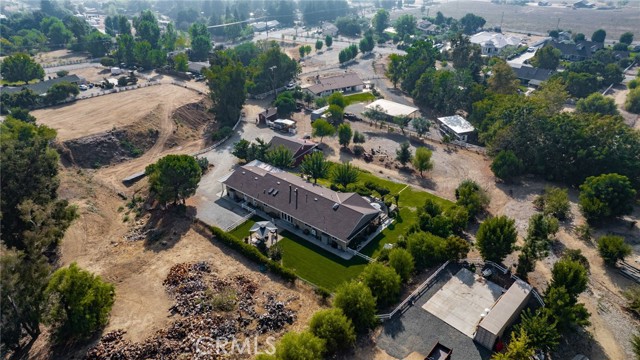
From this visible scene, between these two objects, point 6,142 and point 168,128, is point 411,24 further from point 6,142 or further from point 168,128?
point 6,142

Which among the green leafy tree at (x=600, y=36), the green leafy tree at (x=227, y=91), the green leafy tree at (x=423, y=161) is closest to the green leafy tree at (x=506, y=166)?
the green leafy tree at (x=423, y=161)

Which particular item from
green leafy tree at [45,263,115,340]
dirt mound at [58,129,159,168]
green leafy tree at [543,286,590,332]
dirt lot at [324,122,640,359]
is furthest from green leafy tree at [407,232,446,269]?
dirt mound at [58,129,159,168]

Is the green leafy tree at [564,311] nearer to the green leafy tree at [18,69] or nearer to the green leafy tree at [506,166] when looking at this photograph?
the green leafy tree at [506,166]

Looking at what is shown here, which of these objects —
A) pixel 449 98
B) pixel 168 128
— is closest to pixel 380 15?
pixel 449 98

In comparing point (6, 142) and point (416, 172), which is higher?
point (6, 142)

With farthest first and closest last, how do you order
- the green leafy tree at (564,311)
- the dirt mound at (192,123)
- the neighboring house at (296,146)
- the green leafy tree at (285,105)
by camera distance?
the green leafy tree at (285,105) → the dirt mound at (192,123) → the neighboring house at (296,146) → the green leafy tree at (564,311)

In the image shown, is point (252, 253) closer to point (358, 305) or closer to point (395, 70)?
point (358, 305)

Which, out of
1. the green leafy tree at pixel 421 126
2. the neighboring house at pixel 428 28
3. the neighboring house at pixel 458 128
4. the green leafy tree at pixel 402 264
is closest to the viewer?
the green leafy tree at pixel 402 264
